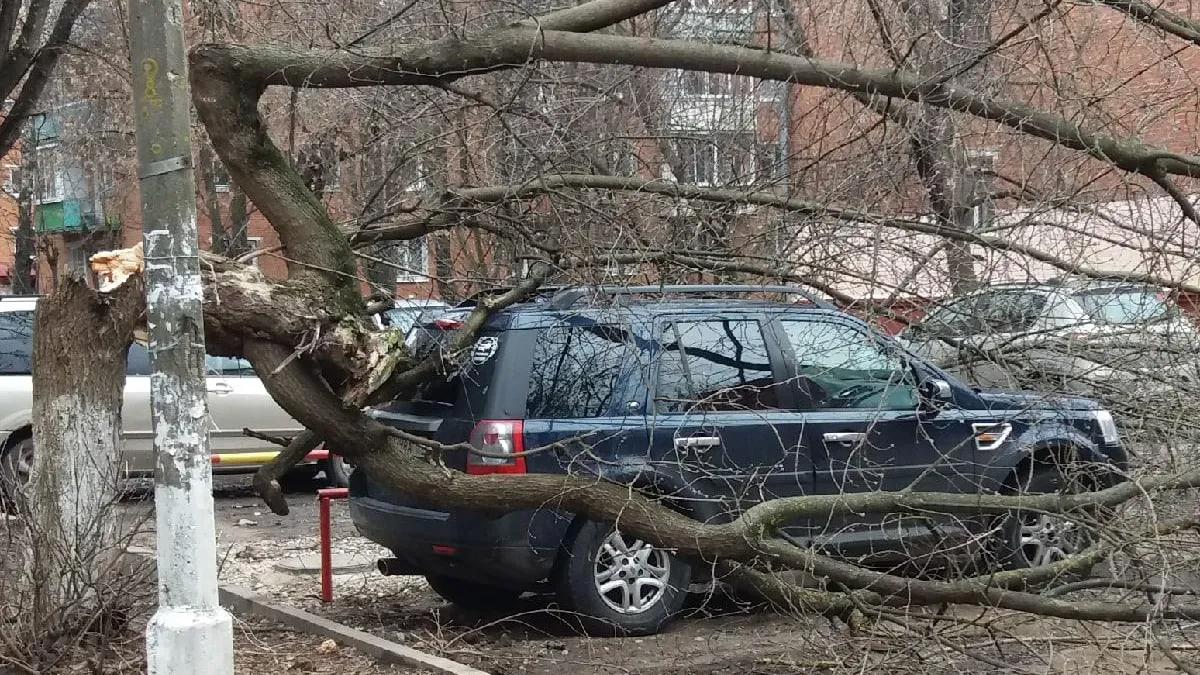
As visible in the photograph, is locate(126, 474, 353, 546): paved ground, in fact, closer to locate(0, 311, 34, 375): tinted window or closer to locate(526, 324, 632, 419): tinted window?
locate(0, 311, 34, 375): tinted window

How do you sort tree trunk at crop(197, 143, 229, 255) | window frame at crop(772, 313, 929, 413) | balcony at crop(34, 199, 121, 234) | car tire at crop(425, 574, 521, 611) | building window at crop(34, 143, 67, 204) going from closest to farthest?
window frame at crop(772, 313, 929, 413) → car tire at crop(425, 574, 521, 611) → tree trunk at crop(197, 143, 229, 255) → building window at crop(34, 143, 67, 204) → balcony at crop(34, 199, 121, 234)

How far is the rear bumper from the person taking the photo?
648cm

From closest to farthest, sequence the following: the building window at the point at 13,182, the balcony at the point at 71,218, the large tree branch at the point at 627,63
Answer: the large tree branch at the point at 627,63 < the balcony at the point at 71,218 < the building window at the point at 13,182

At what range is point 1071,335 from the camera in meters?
6.61

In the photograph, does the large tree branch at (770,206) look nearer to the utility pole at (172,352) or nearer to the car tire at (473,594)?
the car tire at (473,594)

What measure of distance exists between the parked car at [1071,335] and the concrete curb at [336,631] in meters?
3.10

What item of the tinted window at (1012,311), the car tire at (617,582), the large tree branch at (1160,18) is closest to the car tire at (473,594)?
the car tire at (617,582)

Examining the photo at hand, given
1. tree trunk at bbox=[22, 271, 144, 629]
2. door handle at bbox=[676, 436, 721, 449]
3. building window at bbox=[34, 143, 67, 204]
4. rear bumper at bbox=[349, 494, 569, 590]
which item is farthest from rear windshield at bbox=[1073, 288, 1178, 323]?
building window at bbox=[34, 143, 67, 204]

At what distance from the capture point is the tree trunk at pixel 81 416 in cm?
559

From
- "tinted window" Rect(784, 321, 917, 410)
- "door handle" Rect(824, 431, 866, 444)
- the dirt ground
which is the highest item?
"tinted window" Rect(784, 321, 917, 410)

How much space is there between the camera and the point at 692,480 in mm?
6586

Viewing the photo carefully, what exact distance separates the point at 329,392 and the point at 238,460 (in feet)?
21.8

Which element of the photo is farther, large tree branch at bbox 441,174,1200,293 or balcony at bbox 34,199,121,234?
balcony at bbox 34,199,121,234

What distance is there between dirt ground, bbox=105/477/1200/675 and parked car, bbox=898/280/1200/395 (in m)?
1.28
